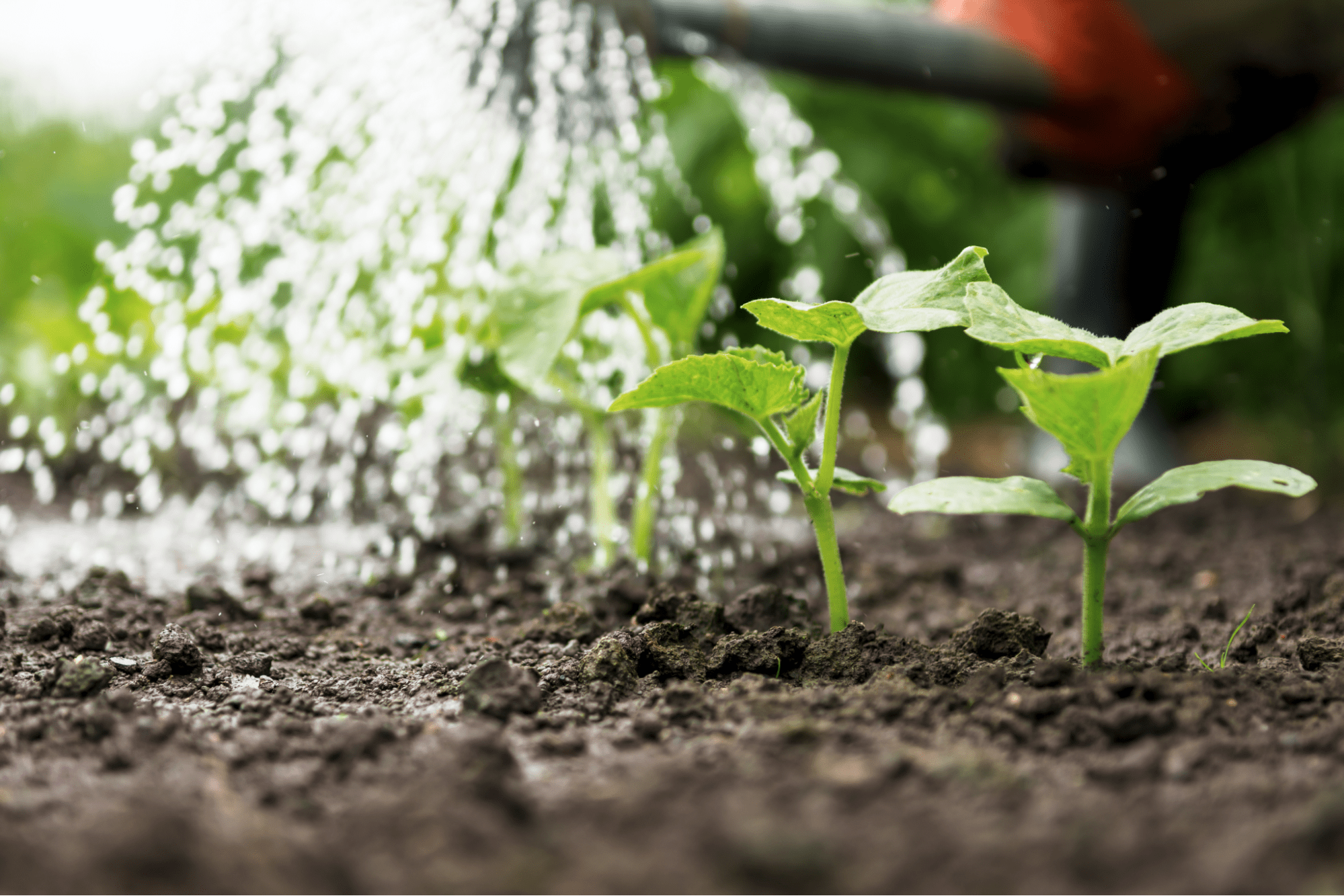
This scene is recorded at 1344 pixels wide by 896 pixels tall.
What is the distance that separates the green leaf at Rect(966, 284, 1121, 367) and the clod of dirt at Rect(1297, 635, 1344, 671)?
33 cm

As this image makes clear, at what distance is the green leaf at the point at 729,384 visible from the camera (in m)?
0.79

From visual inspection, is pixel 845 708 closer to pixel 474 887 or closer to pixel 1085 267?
pixel 474 887

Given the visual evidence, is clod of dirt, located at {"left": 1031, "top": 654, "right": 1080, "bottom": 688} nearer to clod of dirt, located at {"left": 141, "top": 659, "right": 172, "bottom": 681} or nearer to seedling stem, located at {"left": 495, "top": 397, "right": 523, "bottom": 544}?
clod of dirt, located at {"left": 141, "top": 659, "right": 172, "bottom": 681}

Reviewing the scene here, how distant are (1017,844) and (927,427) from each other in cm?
237

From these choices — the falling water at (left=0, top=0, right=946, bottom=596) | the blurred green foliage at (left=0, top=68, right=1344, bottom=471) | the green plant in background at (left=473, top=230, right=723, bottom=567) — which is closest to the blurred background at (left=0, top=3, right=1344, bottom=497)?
the blurred green foliage at (left=0, top=68, right=1344, bottom=471)

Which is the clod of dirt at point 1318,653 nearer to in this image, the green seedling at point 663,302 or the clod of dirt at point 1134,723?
the clod of dirt at point 1134,723

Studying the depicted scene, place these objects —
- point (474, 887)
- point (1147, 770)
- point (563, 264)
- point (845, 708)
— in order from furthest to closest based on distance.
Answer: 1. point (563, 264)
2. point (845, 708)
3. point (1147, 770)
4. point (474, 887)

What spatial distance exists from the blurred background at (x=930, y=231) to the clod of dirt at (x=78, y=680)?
1.98 m

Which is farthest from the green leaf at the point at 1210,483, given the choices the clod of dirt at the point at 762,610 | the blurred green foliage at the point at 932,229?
the blurred green foliage at the point at 932,229

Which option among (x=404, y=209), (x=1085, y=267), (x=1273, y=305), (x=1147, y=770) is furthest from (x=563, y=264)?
(x=1273, y=305)

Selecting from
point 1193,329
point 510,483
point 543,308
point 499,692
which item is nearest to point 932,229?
point 510,483

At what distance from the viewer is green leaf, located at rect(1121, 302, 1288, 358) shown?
2.35 feet

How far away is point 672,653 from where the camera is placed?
0.90 meters

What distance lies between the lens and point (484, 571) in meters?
1.44
